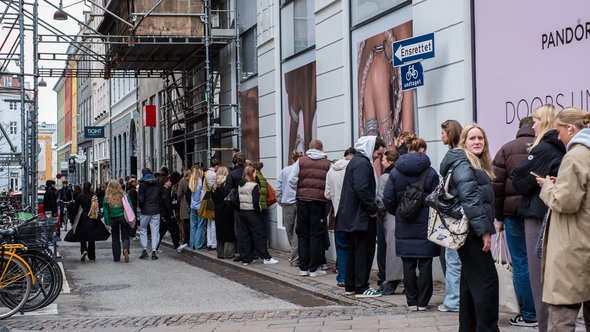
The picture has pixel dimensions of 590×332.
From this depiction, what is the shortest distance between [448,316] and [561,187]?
3.33 m

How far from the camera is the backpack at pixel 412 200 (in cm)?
919

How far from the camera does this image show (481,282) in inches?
274

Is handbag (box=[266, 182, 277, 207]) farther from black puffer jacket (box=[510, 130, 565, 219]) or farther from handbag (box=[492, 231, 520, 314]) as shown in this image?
black puffer jacket (box=[510, 130, 565, 219])

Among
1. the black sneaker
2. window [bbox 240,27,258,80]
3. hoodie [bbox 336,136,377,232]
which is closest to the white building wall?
hoodie [bbox 336,136,377,232]

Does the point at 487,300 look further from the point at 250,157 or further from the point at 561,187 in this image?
the point at 250,157

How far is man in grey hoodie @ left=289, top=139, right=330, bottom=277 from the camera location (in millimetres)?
12836

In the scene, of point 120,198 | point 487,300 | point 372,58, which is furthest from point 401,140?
point 120,198

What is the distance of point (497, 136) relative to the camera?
10.4 m

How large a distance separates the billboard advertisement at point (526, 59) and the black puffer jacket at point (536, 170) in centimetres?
171

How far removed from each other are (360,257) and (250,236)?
17.0 ft

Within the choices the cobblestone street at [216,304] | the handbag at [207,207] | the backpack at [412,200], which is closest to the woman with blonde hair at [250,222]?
the cobblestone street at [216,304]

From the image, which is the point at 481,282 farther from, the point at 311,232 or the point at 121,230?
the point at 121,230

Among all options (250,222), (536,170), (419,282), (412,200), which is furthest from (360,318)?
(250,222)

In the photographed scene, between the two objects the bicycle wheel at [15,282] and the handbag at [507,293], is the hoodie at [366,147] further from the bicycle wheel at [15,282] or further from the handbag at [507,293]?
the bicycle wheel at [15,282]
